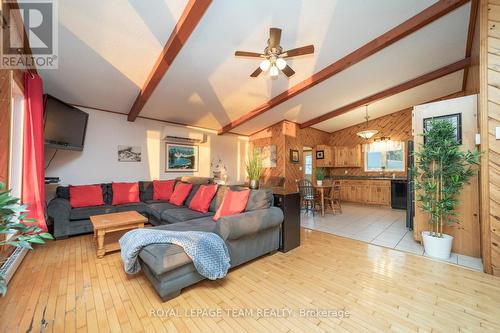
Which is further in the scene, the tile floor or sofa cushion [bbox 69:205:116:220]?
sofa cushion [bbox 69:205:116:220]

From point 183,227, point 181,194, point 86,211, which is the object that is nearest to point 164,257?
point 183,227

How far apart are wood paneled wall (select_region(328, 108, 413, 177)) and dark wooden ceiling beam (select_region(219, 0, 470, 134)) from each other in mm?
4206

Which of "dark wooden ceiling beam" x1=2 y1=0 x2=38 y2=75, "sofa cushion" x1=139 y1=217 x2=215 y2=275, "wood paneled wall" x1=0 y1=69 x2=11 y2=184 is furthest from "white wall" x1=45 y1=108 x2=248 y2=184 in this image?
"sofa cushion" x1=139 y1=217 x2=215 y2=275

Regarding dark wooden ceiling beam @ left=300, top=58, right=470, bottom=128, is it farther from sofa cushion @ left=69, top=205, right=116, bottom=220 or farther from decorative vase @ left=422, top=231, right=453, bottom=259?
sofa cushion @ left=69, top=205, right=116, bottom=220

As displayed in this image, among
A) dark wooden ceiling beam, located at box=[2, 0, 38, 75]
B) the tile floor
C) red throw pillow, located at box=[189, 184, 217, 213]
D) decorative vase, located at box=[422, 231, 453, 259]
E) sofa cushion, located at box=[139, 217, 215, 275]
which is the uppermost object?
dark wooden ceiling beam, located at box=[2, 0, 38, 75]

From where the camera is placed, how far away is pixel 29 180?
280cm

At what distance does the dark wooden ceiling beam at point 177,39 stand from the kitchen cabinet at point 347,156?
6.63 m

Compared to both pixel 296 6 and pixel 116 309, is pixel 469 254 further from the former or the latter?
pixel 116 309

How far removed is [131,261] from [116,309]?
0.42m

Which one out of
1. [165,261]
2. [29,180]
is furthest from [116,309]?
[29,180]

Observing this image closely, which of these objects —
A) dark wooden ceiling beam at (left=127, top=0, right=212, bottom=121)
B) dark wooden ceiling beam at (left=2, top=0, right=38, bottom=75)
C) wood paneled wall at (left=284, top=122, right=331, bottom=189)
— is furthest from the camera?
wood paneled wall at (left=284, top=122, right=331, bottom=189)

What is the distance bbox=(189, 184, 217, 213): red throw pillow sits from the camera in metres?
3.46

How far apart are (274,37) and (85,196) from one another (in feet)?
14.2

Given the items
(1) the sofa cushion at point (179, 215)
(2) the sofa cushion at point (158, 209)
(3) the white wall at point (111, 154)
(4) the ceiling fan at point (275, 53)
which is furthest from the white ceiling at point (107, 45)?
(1) the sofa cushion at point (179, 215)
